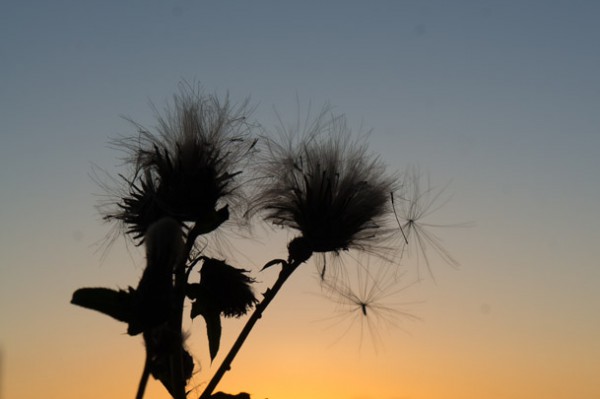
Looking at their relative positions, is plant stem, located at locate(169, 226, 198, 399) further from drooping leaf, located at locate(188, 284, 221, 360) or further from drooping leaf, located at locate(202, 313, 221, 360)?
drooping leaf, located at locate(202, 313, 221, 360)

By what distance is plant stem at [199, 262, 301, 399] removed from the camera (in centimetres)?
399

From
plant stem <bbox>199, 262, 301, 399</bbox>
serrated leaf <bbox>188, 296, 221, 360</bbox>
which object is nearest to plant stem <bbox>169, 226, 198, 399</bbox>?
plant stem <bbox>199, 262, 301, 399</bbox>

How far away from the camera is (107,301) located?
3.79 meters

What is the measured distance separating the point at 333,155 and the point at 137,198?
122 centimetres

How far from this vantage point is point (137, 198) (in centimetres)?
473

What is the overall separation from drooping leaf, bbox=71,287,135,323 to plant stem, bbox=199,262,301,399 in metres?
0.57

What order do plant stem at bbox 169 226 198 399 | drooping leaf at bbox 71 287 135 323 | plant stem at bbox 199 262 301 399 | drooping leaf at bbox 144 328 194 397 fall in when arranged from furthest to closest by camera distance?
plant stem at bbox 199 262 301 399, plant stem at bbox 169 226 198 399, drooping leaf at bbox 71 287 135 323, drooping leaf at bbox 144 328 194 397

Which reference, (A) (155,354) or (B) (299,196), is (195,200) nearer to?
(B) (299,196)

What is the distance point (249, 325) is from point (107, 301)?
74cm

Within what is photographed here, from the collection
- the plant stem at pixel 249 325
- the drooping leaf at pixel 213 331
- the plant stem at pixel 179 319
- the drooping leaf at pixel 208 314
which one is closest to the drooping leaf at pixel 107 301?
the plant stem at pixel 179 319

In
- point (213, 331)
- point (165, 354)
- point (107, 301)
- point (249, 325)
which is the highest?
point (213, 331)

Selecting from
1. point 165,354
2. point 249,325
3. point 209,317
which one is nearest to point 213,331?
point 209,317

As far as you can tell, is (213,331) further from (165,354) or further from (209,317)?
(165,354)

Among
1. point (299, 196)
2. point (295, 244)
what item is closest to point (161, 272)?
point (295, 244)
